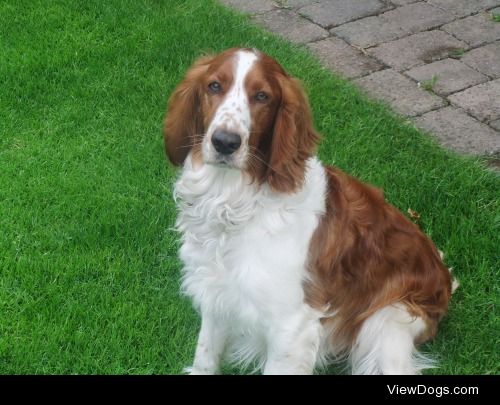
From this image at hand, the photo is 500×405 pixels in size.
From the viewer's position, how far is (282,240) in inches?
129

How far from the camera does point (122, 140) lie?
5.42 m

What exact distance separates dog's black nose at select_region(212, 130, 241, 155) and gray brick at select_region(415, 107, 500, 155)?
8.71ft

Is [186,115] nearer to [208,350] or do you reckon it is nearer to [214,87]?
[214,87]

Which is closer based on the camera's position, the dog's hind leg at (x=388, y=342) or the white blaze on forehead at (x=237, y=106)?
the white blaze on forehead at (x=237, y=106)

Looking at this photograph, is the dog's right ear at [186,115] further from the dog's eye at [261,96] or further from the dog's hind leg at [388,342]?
the dog's hind leg at [388,342]

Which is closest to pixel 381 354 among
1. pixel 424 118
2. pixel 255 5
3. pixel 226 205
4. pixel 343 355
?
pixel 343 355

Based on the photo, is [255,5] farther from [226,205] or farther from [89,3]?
[226,205]

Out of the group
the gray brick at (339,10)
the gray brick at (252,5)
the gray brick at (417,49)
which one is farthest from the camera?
the gray brick at (252,5)

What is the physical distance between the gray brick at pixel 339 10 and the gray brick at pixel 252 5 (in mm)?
293

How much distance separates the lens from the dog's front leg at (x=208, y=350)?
371 centimetres

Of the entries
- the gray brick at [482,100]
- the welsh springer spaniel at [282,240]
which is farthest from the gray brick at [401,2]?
the welsh springer spaniel at [282,240]

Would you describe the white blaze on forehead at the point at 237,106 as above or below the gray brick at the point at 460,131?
above

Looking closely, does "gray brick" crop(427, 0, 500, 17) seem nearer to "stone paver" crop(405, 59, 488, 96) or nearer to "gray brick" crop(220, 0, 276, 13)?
"stone paver" crop(405, 59, 488, 96)

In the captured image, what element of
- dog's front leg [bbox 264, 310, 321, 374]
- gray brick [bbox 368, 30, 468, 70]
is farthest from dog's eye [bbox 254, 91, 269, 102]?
gray brick [bbox 368, 30, 468, 70]
